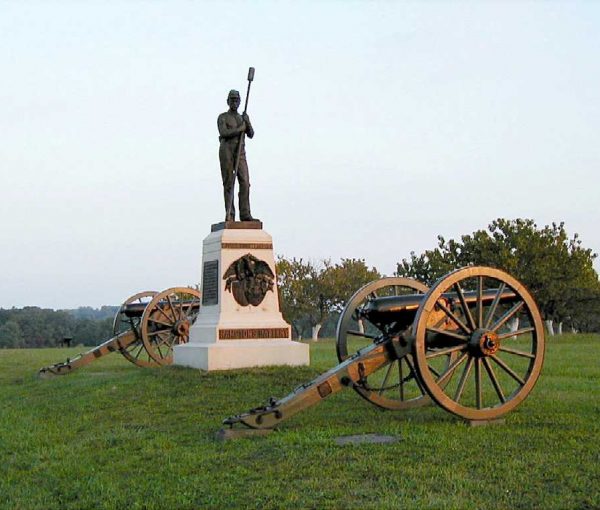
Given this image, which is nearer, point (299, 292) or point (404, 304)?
point (404, 304)

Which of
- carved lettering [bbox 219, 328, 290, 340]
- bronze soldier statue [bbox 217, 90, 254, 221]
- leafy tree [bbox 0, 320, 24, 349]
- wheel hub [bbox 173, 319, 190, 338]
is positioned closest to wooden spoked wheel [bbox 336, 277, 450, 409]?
carved lettering [bbox 219, 328, 290, 340]

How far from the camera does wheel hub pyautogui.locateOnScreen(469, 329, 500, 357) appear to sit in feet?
27.5

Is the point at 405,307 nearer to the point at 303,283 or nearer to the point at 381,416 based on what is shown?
the point at 381,416

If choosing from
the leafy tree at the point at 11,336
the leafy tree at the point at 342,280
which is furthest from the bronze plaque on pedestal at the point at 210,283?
the leafy tree at the point at 11,336

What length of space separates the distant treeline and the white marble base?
4393 centimetres

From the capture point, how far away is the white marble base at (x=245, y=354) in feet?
45.5

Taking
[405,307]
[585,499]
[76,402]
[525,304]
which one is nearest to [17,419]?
[76,402]

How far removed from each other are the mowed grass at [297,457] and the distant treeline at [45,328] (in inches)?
1869

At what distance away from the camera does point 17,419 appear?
1152 centimetres

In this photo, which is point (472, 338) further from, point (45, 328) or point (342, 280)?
point (45, 328)

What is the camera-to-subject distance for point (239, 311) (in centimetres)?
1469

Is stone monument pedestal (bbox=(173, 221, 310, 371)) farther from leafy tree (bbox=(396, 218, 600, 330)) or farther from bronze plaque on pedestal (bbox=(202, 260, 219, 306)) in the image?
leafy tree (bbox=(396, 218, 600, 330))

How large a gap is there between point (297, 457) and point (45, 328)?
66890 millimetres

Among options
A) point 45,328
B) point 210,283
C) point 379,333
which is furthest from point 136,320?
point 45,328
